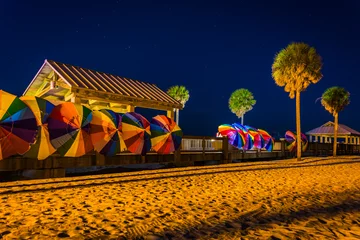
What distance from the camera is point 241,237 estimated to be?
4137 mm

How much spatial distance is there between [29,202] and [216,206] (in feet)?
14.1

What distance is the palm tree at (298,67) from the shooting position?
20.9 meters

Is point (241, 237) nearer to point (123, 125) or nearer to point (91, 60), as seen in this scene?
point (123, 125)

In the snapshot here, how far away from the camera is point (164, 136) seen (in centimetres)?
1418

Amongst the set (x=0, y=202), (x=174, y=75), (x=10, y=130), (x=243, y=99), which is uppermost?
(x=174, y=75)

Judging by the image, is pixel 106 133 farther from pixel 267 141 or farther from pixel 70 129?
pixel 267 141

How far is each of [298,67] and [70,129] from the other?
57.3 ft

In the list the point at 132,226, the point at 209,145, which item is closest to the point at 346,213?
the point at 132,226

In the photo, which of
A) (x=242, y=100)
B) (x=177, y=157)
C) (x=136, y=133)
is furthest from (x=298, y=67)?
(x=242, y=100)

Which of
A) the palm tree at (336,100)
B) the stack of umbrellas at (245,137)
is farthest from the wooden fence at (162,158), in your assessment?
the palm tree at (336,100)

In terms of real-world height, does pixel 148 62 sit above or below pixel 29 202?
above

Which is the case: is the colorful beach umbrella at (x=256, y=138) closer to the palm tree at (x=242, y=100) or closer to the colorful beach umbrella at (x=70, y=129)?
the colorful beach umbrella at (x=70, y=129)

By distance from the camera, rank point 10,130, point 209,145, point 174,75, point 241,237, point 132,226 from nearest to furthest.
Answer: point 241,237, point 132,226, point 10,130, point 209,145, point 174,75

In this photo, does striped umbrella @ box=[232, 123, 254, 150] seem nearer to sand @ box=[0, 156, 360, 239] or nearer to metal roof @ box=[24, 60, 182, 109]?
metal roof @ box=[24, 60, 182, 109]
